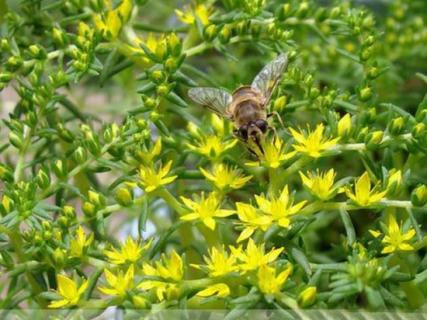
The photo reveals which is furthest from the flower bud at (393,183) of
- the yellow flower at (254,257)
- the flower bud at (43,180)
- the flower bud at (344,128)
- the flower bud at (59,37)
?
the flower bud at (59,37)

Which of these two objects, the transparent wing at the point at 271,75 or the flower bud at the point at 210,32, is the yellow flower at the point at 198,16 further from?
the transparent wing at the point at 271,75

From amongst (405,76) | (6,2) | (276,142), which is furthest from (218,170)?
(405,76)

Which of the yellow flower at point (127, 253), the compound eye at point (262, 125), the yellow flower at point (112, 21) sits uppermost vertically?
the yellow flower at point (112, 21)

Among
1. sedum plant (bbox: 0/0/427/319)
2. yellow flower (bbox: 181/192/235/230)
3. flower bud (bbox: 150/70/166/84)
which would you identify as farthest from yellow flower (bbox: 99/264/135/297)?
flower bud (bbox: 150/70/166/84)

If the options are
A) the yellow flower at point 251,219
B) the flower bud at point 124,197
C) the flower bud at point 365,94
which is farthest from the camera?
the flower bud at point 365,94

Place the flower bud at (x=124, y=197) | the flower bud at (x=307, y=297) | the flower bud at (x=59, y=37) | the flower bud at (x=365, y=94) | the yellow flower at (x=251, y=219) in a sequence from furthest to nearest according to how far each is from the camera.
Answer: the flower bud at (x=59, y=37), the flower bud at (x=365, y=94), the flower bud at (x=124, y=197), the yellow flower at (x=251, y=219), the flower bud at (x=307, y=297)

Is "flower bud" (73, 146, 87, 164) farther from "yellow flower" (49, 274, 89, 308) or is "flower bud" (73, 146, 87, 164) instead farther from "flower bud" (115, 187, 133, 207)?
"yellow flower" (49, 274, 89, 308)
